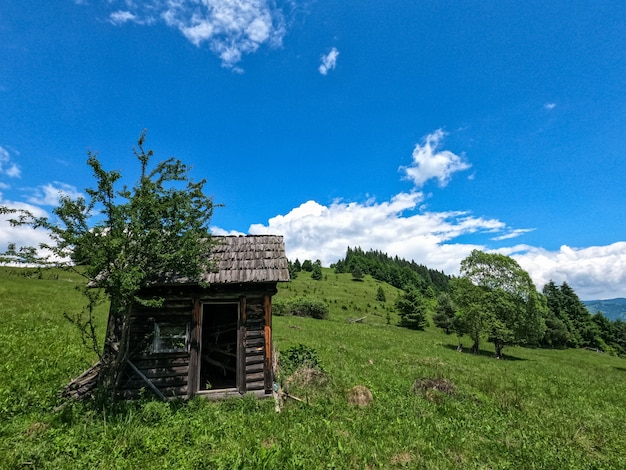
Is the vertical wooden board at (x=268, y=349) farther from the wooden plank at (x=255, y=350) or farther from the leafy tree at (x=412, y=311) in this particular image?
the leafy tree at (x=412, y=311)

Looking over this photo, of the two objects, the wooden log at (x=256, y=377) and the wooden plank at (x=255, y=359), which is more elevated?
the wooden plank at (x=255, y=359)

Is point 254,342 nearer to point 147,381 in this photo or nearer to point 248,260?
point 248,260

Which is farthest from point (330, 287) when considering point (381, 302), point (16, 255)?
point (16, 255)

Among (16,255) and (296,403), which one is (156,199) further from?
(296,403)

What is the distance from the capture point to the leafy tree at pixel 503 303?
3025 cm

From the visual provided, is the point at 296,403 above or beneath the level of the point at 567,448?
above

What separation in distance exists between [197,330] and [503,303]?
100ft

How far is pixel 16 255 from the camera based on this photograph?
320 inches

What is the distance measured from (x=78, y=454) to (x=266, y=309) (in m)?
5.98

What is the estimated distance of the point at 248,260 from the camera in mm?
11391

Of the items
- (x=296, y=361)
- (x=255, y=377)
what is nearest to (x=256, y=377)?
(x=255, y=377)

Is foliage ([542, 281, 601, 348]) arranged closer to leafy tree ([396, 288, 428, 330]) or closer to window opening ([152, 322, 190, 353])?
leafy tree ([396, 288, 428, 330])

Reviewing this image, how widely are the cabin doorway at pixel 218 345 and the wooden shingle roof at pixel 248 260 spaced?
9.61 feet

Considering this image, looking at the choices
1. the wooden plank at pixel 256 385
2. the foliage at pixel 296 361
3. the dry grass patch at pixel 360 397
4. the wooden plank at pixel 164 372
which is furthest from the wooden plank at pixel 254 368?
the dry grass patch at pixel 360 397
